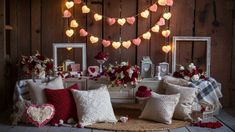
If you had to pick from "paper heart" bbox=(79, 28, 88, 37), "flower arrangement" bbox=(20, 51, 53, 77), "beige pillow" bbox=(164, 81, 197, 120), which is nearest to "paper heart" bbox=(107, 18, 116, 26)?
"paper heart" bbox=(79, 28, 88, 37)

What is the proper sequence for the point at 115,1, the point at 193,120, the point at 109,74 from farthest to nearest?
1. the point at 115,1
2. the point at 109,74
3. the point at 193,120

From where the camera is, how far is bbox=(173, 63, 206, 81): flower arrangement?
13.7 feet

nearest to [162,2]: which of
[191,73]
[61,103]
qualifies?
[191,73]

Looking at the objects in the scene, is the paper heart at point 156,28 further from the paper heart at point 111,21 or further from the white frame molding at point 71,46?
the white frame molding at point 71,46

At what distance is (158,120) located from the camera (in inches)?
149

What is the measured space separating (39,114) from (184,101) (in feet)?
5.41

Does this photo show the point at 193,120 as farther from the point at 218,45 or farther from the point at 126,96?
the point at 218,45

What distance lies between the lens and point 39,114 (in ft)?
11.9

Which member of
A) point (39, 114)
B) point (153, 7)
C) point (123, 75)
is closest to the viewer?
point (39, 114)

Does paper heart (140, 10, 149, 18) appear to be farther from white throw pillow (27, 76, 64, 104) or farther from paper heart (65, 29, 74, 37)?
white throw pillow (27, 76, 64, 104)

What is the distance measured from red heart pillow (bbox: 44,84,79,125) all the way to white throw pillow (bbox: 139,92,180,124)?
86cm

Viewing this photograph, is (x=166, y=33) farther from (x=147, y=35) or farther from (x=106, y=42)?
(x=106, y=42)

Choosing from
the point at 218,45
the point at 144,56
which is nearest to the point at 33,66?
the point at 144,56

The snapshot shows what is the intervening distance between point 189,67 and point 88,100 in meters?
1.38
